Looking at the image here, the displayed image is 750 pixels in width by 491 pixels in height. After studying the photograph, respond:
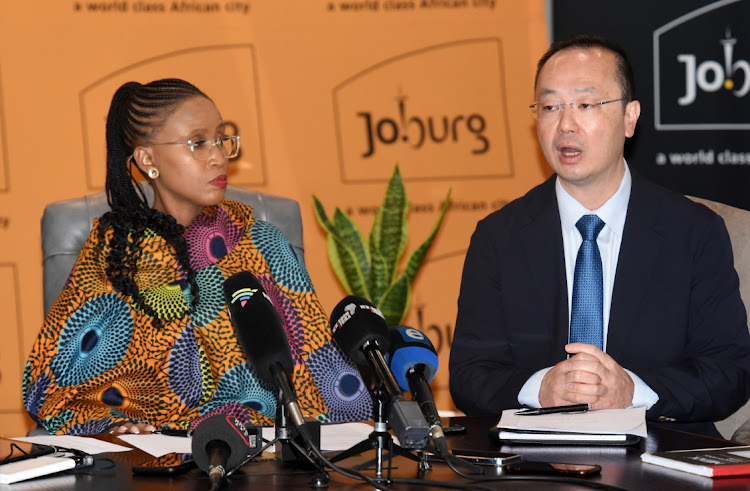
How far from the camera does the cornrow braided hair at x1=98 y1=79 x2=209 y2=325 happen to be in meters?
2.88

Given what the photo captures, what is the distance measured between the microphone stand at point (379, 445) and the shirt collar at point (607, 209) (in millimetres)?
1097

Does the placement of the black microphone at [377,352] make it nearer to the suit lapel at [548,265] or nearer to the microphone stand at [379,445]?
the microphone stand at [379,445]

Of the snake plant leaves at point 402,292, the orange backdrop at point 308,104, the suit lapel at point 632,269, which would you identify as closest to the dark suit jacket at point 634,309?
the suit lapel at point 632,269

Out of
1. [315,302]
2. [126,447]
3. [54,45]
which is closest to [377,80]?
[54,45]

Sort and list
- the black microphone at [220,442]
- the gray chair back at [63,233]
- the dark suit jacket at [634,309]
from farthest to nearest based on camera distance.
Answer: the gray chair back at [63,233] < the dark suit jacket at [634,309] < the black microphone at [220,442]

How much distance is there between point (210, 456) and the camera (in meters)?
1.60

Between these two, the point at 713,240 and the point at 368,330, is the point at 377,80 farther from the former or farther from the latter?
the point at 368,330

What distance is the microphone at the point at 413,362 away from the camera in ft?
5.24

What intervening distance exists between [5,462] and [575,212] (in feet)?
5.24

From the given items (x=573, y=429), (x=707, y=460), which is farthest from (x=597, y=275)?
(x=707, y=460)

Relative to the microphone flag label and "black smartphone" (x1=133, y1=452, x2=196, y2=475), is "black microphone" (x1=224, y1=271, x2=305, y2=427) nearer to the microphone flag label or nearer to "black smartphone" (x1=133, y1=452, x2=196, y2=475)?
the microphone flag label

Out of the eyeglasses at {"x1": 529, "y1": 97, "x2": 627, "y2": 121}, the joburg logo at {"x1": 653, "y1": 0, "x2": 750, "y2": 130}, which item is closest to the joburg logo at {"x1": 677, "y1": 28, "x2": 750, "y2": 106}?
the joburg logo at {"x1": 653, "y1": 0, "x2": 750, "y2": 130}

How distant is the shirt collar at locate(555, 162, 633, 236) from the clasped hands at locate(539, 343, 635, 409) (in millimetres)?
515

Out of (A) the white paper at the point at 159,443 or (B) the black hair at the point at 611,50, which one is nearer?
(A) the white paper at the point at 159,443
